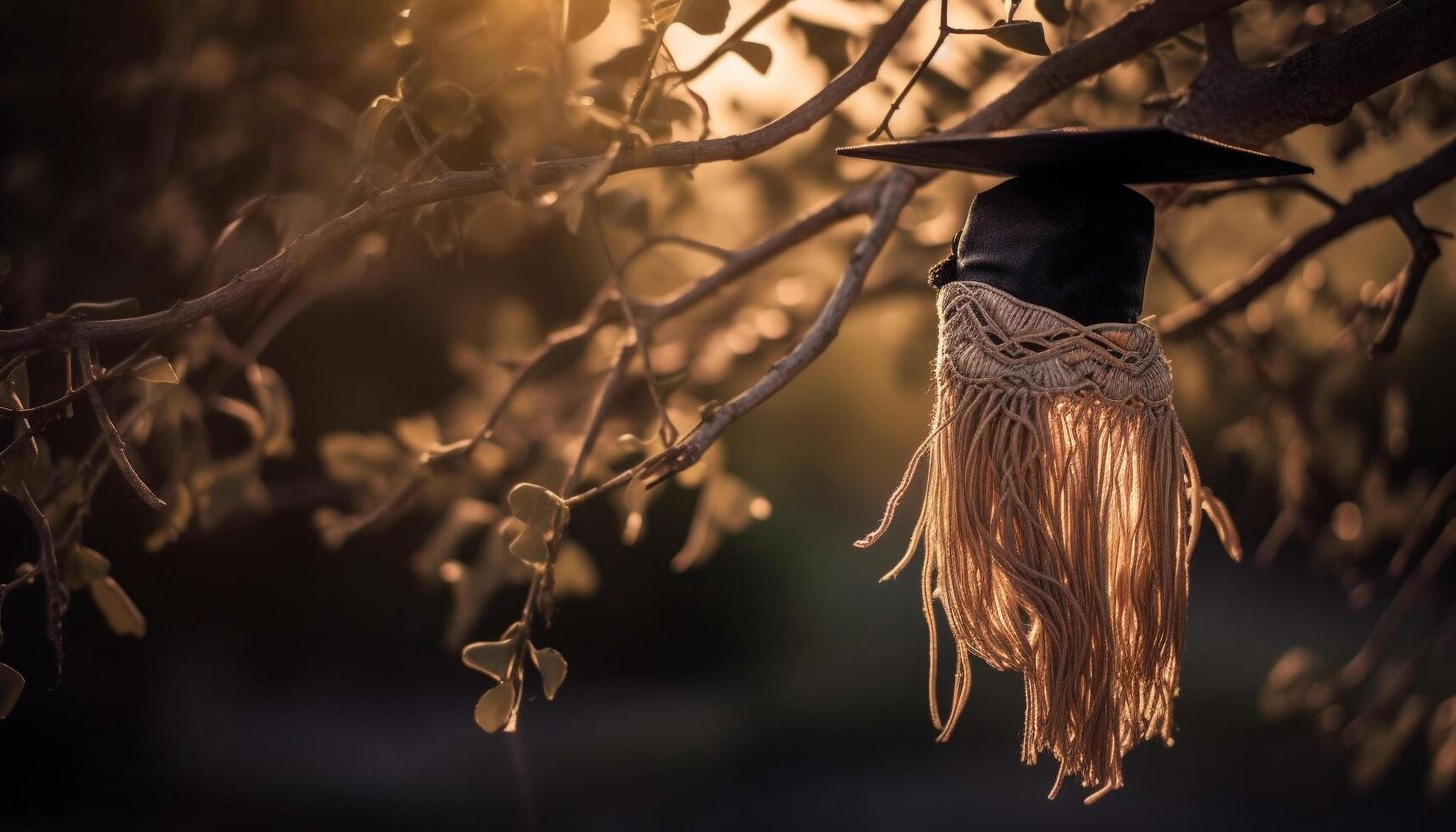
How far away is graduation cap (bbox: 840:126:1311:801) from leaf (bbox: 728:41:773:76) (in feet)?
0.42

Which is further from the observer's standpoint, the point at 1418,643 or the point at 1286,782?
the point at 1418,643

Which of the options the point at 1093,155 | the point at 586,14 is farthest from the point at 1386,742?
the point at 586,14

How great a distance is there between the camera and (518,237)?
5.35ft

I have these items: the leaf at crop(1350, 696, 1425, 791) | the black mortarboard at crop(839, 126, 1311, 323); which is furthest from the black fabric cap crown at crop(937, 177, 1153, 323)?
the leaf at crop(1350, 696, 1425, 791)

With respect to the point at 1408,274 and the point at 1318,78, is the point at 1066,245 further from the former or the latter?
the point at 1408,274

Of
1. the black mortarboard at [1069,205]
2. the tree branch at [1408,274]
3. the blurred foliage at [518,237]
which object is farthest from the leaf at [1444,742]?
the black mortarboard at [1069,205]

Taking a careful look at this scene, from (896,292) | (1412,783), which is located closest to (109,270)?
(896,292)

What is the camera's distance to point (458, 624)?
1.11 metres

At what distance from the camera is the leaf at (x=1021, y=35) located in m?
0.65

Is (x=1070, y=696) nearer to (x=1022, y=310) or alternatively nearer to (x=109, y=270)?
(x=1022, y=310)

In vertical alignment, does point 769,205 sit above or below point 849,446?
below

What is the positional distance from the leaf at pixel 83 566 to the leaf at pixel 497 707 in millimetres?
310

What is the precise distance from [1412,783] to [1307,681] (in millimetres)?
1982

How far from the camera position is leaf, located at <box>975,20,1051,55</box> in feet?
2.13
